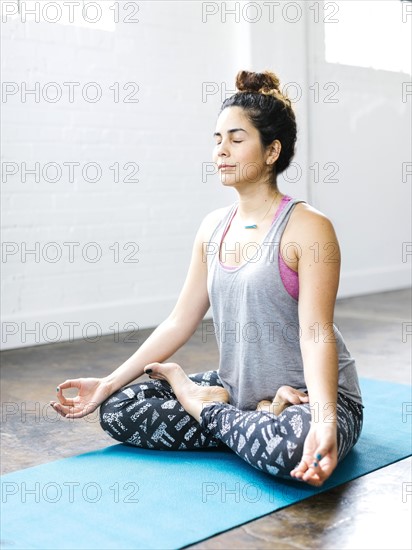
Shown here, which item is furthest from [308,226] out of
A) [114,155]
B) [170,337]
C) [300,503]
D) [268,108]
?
[114,155]

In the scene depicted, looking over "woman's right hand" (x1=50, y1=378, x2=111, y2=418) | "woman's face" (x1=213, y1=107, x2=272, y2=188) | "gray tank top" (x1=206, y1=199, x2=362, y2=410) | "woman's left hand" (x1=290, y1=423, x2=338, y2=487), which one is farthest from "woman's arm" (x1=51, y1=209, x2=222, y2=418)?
"woman's left hand" (x1=290, y1=423, x2=338, y2=487)

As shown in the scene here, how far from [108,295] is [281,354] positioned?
2.64 metres

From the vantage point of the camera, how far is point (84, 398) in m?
2.42

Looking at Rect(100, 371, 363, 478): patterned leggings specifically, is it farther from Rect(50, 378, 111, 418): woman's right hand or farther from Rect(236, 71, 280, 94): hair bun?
Rect(236, 71, 280, 94): hair bun

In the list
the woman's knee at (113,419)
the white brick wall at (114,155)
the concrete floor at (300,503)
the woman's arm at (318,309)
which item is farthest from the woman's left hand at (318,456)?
the white brick wall at (114,155)

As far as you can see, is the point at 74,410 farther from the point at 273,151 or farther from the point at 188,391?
the point at 273,151

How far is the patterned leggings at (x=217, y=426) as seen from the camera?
2.03 metres

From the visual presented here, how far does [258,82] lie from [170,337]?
2.57 ft

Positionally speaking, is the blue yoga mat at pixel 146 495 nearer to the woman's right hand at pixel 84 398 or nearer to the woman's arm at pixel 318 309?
the woman's right hand at pixel 84 398

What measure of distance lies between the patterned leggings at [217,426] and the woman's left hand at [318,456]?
0.49 feet

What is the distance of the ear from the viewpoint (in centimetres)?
226

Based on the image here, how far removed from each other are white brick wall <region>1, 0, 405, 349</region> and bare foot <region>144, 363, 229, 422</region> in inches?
83.4

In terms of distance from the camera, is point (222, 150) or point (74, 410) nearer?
point (222, 150)

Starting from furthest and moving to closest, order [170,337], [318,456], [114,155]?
[114,155], [170,337], [318,456]
